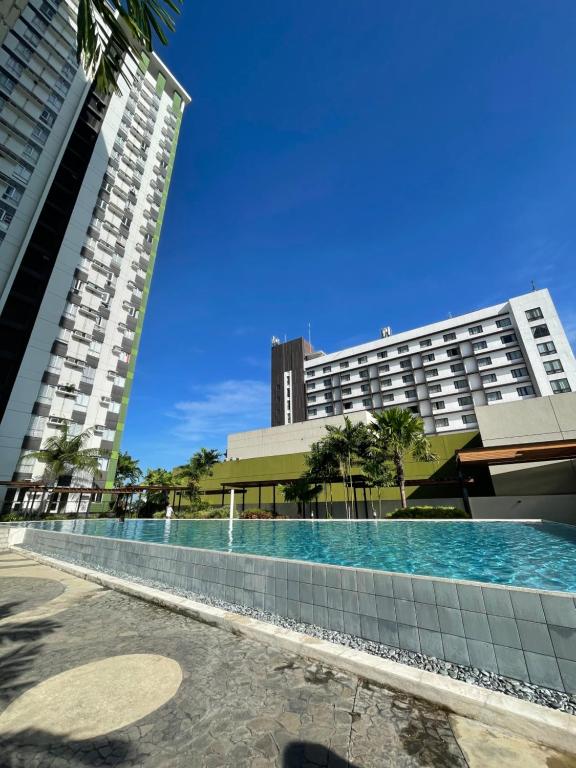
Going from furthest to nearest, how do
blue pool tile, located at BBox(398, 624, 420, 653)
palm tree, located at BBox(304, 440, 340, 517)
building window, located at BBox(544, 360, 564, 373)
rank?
building window, located at BBox(544, 360, 564, 373) < palm tree, located at BBox(304, 440, 340, 517) < blue pool tile, located at BBox(398, 624, 420, 653)

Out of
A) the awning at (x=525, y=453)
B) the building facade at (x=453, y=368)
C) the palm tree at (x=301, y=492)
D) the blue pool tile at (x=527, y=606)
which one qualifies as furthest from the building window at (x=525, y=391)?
the blue pool tile at (x=527, y=606)

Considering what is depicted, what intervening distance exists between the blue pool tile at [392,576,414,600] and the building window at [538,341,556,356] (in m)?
52.1

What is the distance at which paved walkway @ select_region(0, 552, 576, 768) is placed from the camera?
8.36 feet

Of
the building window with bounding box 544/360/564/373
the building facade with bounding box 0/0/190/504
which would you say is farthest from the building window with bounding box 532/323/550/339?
the building facade with bounding box 0/0/190/504

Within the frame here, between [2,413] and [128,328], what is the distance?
15.1m

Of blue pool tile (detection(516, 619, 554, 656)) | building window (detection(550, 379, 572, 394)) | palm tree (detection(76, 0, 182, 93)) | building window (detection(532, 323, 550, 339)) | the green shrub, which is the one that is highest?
building window (detection(532, 323, 550, 339))

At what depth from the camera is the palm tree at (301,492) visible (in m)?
30.3

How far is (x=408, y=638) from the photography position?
438cm

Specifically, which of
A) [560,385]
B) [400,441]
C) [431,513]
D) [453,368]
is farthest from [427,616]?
[453,368]

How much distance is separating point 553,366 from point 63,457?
57748 millimetres

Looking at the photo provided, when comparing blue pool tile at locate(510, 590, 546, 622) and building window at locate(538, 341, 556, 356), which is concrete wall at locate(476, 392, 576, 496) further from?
building window at locate(538, 341, 556, 356)

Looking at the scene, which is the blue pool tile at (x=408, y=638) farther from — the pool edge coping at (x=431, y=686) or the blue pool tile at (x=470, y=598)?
the blue pool tile at (x=470, y=598)

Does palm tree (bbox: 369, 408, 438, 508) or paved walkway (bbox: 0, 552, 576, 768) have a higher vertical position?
palm tree (bbox: 369, 408, 438, 508)

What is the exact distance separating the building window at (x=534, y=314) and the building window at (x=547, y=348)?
3818 mm
